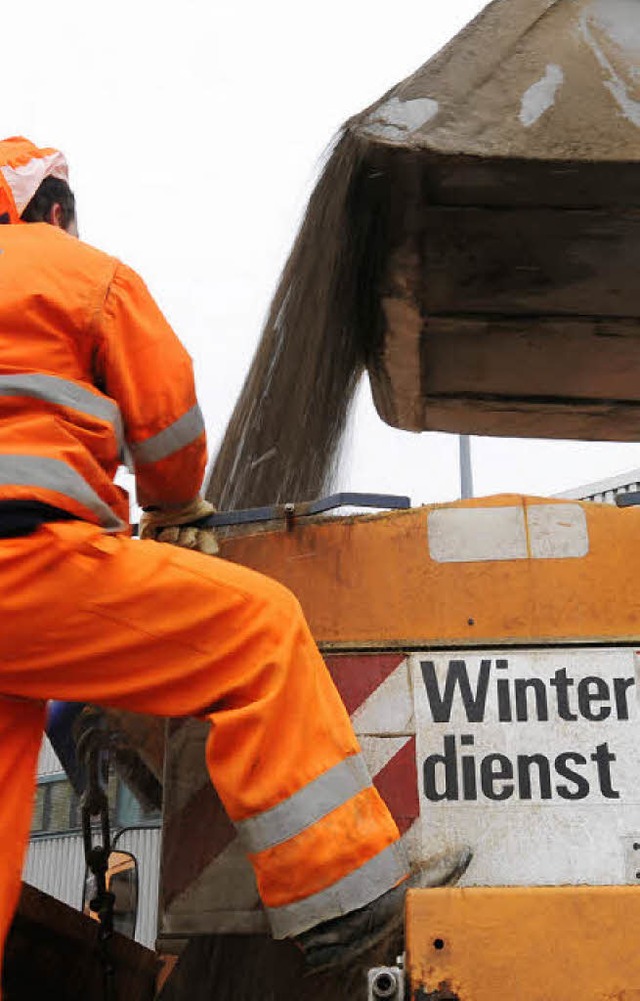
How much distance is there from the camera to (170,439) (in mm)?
2078

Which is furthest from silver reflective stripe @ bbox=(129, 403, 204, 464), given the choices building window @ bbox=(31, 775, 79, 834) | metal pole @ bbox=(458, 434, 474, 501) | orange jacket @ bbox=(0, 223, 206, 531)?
building window @ bbox=(31, 775, 79, 834)

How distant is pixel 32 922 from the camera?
2.24 meters

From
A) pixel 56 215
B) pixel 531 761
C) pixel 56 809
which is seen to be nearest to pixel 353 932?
pixel 531 761

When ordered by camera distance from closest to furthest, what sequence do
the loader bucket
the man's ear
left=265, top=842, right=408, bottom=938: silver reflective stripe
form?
left=265, top=842, right=408, bottom=938: silver reflective stripe < the man's ear < the loader bucket

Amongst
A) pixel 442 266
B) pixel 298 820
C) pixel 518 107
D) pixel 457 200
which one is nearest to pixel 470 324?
pixel 442 266

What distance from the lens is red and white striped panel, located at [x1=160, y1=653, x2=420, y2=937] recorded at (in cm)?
198

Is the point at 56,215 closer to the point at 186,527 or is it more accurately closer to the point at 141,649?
the point at 186,527

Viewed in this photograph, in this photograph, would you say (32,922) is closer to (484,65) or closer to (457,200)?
(457,200)

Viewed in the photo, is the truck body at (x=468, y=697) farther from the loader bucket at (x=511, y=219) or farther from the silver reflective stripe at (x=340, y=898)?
the loader bucket at (x=511, y=219)

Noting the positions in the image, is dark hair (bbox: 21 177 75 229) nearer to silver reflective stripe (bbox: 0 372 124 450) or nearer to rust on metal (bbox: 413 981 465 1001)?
silver reflective stripe (bbox: 0 372 124 450)

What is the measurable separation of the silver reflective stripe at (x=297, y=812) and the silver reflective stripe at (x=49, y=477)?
21.9 inches

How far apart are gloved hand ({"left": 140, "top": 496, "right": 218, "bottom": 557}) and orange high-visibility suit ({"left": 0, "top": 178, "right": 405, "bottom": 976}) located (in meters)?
0.32

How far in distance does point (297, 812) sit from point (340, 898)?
135mm

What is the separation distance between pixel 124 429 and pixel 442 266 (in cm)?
130
